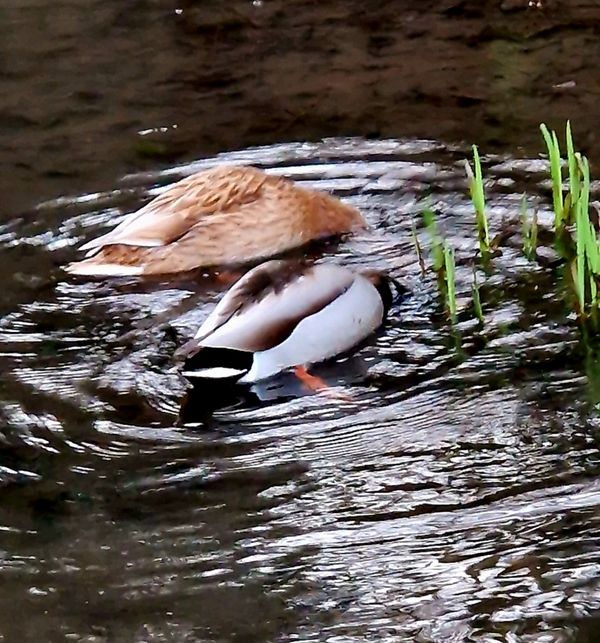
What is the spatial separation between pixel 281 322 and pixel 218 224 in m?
A: 1.64

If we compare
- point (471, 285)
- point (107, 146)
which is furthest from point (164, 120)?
point (471, 285)

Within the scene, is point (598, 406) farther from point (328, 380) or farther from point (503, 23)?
point (503, 23)

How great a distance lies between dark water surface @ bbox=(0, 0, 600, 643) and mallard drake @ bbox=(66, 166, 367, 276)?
127 mm

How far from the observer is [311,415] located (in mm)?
4098

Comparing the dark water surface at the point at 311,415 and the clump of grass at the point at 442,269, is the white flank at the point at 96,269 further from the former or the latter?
the clump of grass at the point at 442,269

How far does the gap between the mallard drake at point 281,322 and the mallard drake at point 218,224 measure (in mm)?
1222

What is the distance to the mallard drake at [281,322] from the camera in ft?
14.0

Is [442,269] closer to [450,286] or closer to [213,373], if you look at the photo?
[450,286]

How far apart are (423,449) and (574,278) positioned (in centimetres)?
109

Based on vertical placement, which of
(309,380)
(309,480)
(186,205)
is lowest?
(309,480)

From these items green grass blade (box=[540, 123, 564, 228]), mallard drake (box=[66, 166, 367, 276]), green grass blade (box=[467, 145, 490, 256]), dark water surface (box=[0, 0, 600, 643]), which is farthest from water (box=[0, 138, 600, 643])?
mallard drake (box=[66, 166, 367, 276])

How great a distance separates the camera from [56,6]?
926 cm

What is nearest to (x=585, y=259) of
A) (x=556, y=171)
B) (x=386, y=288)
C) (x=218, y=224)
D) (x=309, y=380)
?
(x=556, y=171)

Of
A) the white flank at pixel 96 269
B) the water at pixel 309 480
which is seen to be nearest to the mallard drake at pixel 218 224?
the white flank at pixel 96 269
